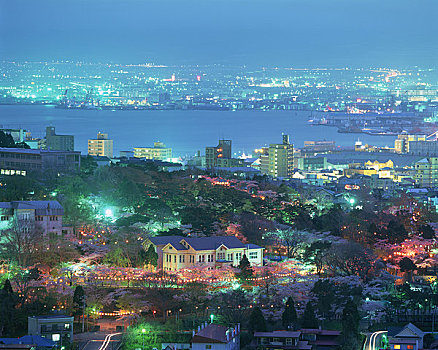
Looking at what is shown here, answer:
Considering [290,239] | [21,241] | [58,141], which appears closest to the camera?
[21,241]

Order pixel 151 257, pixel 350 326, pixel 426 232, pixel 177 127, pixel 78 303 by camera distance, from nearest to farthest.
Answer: pixel 350 326 → pixel 78 303 → pixel 151 257 → pixel 426 232 → pixel 177 127

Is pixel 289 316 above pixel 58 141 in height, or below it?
below

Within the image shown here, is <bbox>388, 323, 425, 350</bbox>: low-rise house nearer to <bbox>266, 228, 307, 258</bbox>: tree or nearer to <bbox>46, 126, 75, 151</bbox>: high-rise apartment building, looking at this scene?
<bbox>266, 228, 307, 258</bbox>: tree

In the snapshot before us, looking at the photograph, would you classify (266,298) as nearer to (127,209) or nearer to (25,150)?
(127,209)

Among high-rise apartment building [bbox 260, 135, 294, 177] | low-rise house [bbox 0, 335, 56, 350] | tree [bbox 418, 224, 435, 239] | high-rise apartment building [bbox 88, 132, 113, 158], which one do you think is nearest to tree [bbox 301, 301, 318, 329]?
low-rise house [bbox 0, 335, 56, 350]

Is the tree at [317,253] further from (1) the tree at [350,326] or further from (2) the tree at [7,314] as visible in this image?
(2) the tree at [7,314]

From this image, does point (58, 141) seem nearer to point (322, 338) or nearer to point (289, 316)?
point (289, 316)

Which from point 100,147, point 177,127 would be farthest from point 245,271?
point 177,127
